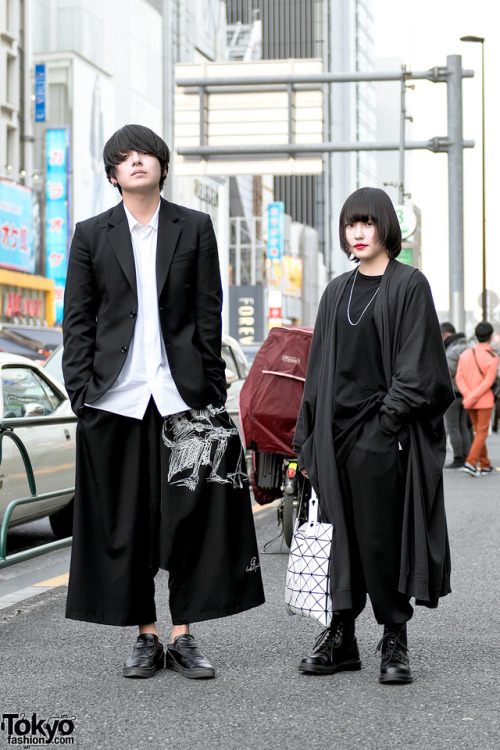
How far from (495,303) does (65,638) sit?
35.0 metres

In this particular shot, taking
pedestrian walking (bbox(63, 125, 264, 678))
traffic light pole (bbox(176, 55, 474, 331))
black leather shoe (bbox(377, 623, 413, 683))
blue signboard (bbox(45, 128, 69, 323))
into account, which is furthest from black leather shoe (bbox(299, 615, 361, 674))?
blue signboard (bbox(45, 128, 69, 323))

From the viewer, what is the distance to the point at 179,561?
4367mm

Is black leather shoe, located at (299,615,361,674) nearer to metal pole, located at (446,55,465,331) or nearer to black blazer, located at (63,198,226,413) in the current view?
black blazer, located at (63,198,226,413)

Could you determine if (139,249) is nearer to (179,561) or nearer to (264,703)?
(179,561)

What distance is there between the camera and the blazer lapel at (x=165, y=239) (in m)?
4.32

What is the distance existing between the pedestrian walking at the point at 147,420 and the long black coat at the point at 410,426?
35cm

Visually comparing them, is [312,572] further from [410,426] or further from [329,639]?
[410,426]

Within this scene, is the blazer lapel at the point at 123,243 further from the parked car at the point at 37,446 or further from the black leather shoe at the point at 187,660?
the parked car at the point at 37,446

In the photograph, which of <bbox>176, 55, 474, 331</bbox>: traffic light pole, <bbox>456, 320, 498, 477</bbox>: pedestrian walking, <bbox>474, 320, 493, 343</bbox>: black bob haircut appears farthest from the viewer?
<bbox>176, 55, 474, 331</bbox>: traffic light pole

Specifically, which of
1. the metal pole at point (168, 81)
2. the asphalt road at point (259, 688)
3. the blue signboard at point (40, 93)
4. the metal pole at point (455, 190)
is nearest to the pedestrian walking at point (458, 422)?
the metal pole at point (455, 190)

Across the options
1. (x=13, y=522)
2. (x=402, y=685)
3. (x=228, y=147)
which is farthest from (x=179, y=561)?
(x=228, y=147)

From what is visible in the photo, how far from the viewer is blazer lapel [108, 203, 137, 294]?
4.32 meters

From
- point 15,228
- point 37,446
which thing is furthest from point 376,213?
point 15,228

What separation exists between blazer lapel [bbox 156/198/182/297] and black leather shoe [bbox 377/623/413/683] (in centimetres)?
146
